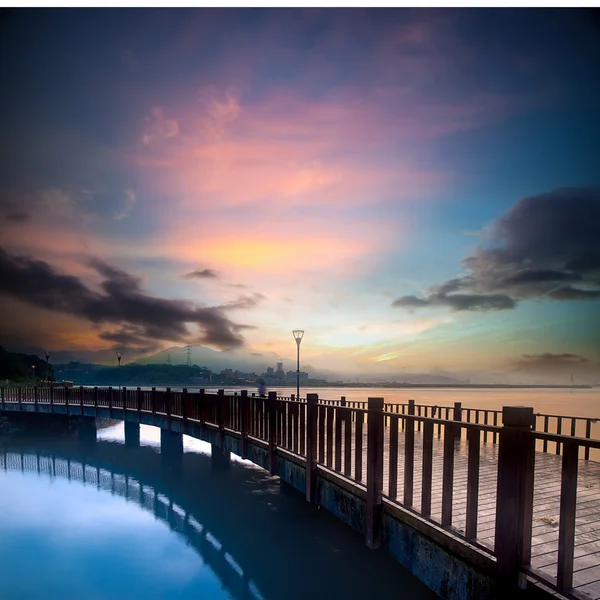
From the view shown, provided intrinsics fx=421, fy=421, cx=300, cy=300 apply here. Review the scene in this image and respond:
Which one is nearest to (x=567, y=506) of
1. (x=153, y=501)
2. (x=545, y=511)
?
(x=545, y=511)

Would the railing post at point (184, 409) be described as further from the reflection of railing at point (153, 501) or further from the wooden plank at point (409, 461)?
the wooden plank at point (409, 461)

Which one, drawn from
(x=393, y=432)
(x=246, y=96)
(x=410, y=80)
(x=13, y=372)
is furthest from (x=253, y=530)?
(x=13, y=372)

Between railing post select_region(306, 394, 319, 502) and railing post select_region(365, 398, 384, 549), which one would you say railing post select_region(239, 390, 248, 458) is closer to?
railing post select_region(306, 394, 319, 502)

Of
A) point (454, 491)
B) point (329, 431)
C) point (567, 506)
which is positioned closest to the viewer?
point (567, 506)

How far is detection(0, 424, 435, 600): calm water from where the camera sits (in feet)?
27.5

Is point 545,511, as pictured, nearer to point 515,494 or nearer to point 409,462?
point 409,462

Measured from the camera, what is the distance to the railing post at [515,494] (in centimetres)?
315

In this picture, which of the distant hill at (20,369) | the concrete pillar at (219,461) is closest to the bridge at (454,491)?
the concrete pillar at (219,461)

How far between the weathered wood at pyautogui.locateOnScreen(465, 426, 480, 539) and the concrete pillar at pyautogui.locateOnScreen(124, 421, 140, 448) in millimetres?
21834

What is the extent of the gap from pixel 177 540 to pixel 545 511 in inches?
371

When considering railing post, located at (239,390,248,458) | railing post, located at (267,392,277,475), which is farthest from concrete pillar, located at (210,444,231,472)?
railing post, located at (267,392,277,475)

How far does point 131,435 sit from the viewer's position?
2261cm

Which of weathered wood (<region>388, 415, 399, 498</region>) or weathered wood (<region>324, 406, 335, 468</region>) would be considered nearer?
weathered wood (<region>388, 415, 399, 498</region>)

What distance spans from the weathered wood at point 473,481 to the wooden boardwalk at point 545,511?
0.14m
